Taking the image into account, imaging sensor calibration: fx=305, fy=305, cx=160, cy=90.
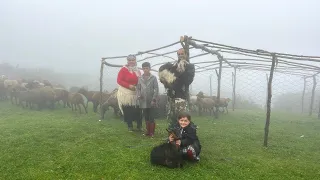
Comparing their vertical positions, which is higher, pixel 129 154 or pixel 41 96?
pixel 41 96

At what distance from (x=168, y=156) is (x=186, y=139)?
0.53 metres

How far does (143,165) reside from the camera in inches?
248

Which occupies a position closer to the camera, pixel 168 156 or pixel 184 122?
pixel 168 156

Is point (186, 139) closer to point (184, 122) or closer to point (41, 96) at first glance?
point (184, 122)

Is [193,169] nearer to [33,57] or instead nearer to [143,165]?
[143,165]

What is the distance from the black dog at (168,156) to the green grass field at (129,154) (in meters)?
0.14

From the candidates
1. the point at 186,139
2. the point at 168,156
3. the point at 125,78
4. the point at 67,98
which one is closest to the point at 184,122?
the point at 186,139

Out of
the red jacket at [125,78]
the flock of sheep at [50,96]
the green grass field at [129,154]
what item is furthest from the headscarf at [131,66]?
the flock of sheep at [50,96]

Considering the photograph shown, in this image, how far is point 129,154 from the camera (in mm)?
6961

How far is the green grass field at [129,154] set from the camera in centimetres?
592

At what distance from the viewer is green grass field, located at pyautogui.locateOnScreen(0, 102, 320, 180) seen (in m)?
5.92

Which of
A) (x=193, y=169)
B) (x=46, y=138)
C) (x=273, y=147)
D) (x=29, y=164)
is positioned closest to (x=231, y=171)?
(x=193, y=169)

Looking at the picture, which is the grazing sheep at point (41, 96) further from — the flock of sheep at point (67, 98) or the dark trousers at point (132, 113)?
the dark trousers at point (132, 113)

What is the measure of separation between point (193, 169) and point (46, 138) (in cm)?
418
